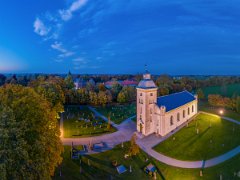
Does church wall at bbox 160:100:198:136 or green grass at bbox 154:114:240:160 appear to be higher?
church wall at bbox 160:100:198:136

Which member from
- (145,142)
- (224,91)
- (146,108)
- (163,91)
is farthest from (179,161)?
(224,91)

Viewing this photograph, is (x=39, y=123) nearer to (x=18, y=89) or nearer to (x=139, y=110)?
(x=18, y=89)

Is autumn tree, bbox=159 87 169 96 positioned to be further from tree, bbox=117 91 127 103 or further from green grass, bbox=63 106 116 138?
green grass, bbox=63 106 116 138

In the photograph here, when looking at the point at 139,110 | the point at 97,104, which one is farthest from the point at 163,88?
the point at 139,110

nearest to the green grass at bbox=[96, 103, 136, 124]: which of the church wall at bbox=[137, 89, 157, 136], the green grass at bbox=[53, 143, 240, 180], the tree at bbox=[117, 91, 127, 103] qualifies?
the tree at bbox=[117, 91, 127, 103]

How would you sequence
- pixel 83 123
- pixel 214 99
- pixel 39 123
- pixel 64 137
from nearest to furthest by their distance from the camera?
1. pixel 39 123
2. pixel 64 137
3. pixel 83 123
4. pixel 214 99

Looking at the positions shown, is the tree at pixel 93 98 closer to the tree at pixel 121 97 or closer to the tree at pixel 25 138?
the tree at pixel 121 97

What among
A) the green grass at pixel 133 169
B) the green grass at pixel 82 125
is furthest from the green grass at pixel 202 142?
the green grass at pixel 82 125
